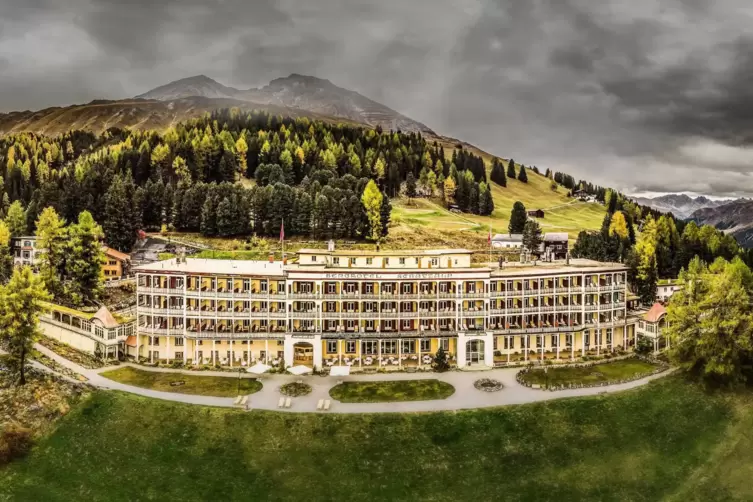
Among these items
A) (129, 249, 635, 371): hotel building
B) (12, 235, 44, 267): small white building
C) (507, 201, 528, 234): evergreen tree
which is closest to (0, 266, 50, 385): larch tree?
(129, 249, 635, 371): hotel building

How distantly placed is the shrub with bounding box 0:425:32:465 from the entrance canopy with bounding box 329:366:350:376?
27.7m

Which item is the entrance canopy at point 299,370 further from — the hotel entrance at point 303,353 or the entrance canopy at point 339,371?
the hotel entrance at point 303,353

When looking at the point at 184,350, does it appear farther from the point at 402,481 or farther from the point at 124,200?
the point at 124,200

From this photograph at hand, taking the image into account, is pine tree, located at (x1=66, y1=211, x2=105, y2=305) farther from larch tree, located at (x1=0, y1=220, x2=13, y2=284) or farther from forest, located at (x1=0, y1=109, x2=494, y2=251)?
forest, located at (x1=0, y1=109, x2=494, y2=251)

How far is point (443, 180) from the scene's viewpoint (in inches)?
6565

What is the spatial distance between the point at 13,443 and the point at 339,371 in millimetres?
29393

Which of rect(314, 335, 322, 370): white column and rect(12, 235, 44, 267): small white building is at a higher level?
rect(12, 235, 44, 267): small white building

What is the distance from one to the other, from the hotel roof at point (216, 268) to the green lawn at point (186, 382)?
39.1 ft

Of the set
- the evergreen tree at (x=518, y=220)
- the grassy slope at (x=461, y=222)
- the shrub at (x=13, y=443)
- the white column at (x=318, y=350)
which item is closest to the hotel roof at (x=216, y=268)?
the white column at (x=318, y=350)

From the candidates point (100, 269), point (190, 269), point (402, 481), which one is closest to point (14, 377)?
point (190, 269)

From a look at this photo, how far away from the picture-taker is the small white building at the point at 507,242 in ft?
401

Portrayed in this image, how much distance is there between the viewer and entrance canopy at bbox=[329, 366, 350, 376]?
192 ft

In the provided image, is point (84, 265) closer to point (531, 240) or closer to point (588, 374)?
point (588, 374)

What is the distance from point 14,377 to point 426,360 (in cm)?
4274
